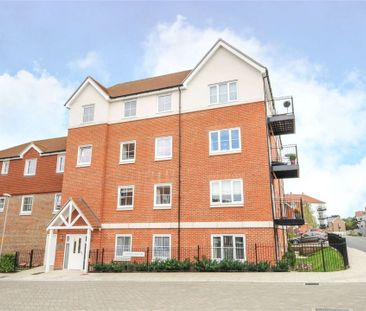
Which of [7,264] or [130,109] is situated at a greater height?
[130,109]

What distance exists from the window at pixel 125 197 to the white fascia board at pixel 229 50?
297 inches

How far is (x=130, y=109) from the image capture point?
21.5 meters

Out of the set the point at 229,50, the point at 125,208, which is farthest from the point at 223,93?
the point at 125,208

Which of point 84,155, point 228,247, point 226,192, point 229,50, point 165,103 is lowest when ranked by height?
point 228,247

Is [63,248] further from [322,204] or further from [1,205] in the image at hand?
[322,204]

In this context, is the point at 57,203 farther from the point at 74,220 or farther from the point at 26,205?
the point at 74,220

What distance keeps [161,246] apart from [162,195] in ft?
9.76

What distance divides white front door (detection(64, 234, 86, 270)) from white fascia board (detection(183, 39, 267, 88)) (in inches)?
466

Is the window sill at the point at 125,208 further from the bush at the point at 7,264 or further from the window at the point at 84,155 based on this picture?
the bush at the point at 7,264

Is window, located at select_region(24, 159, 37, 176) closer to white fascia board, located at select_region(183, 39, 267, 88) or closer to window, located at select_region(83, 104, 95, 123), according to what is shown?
window, located at select_region(83, 104, 95, 123)

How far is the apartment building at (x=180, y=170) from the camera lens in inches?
664

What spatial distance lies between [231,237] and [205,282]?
4192 mm

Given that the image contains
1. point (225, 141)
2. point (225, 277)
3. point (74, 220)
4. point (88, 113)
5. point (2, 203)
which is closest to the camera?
point (225, 277)

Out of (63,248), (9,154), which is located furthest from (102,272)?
(9,154)
